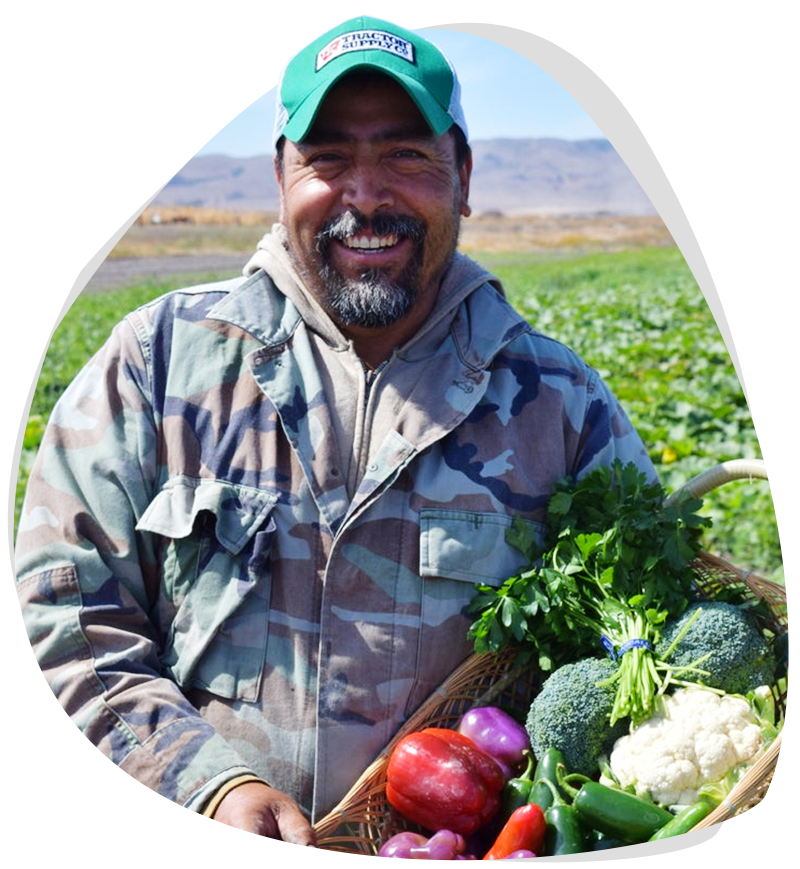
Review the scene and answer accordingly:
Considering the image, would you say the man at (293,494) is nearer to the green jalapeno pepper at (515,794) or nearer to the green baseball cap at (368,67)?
the green baseball cap at (368,67)

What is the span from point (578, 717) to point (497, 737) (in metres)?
0.25

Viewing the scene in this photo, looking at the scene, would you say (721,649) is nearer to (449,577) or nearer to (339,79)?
(449,577)

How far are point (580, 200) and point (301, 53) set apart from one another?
7918cm

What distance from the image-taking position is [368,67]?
2891 millimetres

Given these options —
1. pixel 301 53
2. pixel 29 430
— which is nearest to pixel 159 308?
pixel 301 53

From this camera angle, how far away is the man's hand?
2.42m

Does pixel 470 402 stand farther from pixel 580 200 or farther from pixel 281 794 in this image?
pixel 580 200

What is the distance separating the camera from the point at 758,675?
293cm

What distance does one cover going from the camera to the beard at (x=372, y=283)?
293 cm

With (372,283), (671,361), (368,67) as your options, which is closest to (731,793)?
(372,283)

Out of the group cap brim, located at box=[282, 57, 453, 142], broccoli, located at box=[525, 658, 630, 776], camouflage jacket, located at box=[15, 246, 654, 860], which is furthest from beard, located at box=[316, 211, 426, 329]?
broccoli, located at box=[525, 658, 630, 776]

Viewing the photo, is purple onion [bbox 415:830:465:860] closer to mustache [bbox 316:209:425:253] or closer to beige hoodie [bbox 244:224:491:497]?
beige hoodie [bbox 244:224:491:497]

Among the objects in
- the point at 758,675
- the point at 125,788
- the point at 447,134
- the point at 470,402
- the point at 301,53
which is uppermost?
the point at 301,53

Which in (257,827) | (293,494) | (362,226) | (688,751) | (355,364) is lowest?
(257,827)
